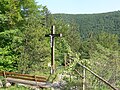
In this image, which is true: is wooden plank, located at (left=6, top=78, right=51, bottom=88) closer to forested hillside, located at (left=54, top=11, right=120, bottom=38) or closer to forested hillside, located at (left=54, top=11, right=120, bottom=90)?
forested hillside, located at (left=54, top=11, right=120, bottom=90)

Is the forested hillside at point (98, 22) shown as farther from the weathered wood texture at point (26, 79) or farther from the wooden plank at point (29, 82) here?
the wooden plank at point (29, 82)

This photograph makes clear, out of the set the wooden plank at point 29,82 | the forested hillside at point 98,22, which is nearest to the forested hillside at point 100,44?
the forested hillside at point 98,22

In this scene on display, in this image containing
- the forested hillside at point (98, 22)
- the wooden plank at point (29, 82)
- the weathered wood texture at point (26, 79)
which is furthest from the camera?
the forested hillside at point (98, 22)

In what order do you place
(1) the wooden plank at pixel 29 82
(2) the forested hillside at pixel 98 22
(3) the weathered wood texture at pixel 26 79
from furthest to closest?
(2) the forested hillside at pixel 98 22, (3) the weathered wood texture at pixel 26 79, (1) the wooden plank at pixel 29 82

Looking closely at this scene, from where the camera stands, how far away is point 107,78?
9.02 metres

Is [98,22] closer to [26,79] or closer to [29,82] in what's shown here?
[26,79]

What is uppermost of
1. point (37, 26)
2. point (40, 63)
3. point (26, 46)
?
point (37, 26)

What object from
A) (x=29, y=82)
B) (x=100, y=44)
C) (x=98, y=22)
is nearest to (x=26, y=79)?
(x=29, y=82)

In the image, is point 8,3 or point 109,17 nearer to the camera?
point 8,3

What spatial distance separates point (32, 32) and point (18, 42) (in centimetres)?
127

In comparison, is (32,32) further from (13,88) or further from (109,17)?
(109,17)

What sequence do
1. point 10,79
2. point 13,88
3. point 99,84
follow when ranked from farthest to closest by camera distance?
point 10,79, point 13,88, point 99,84

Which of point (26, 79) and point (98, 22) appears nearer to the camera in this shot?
point (26, 79)

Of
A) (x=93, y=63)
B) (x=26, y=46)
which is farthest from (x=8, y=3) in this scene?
(x=93, y=63)
